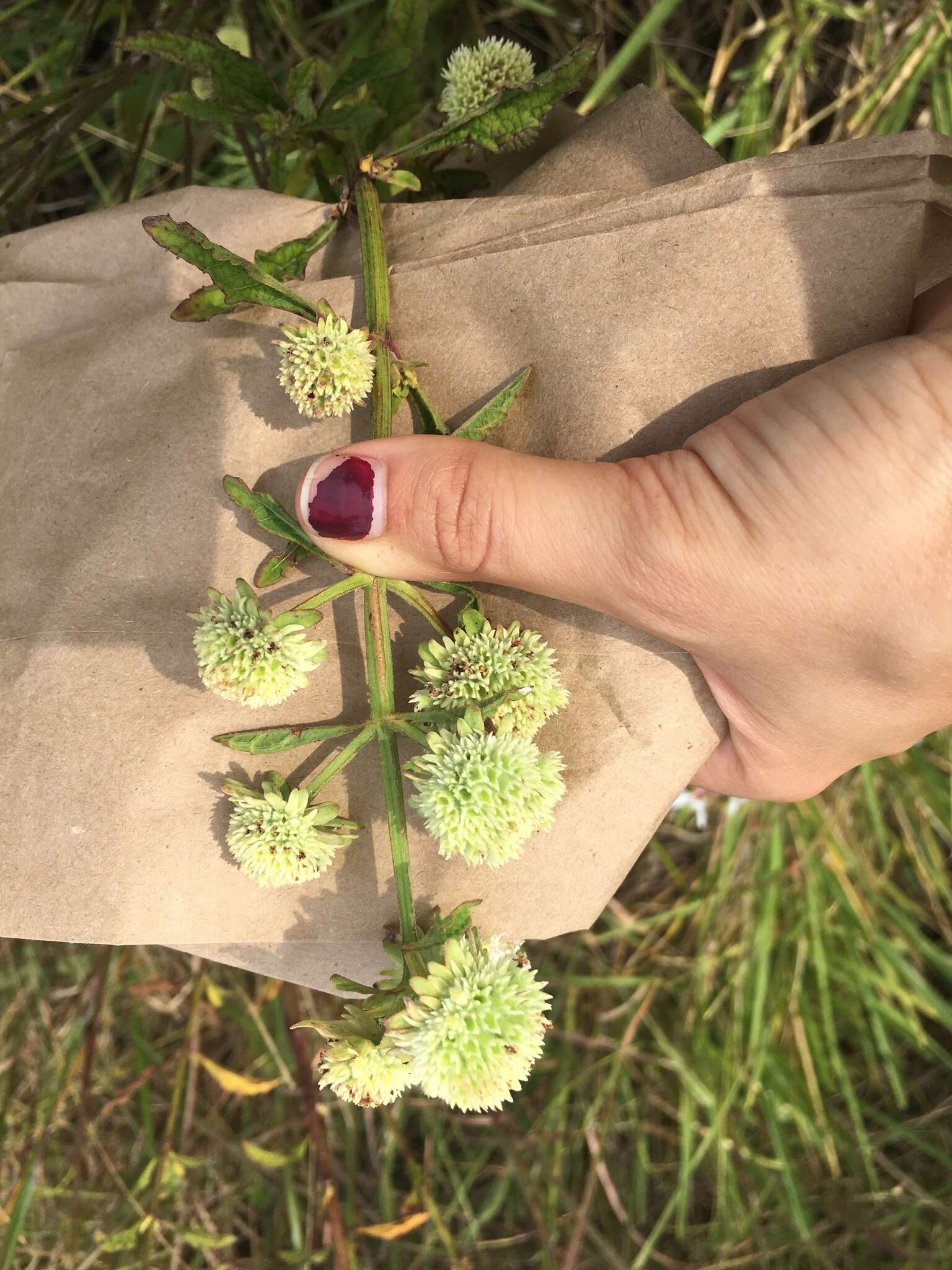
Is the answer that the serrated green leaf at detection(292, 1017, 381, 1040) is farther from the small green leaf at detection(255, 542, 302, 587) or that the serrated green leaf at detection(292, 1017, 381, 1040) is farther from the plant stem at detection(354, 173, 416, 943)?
the small green leaf at detection(255, 542, 302, 587)

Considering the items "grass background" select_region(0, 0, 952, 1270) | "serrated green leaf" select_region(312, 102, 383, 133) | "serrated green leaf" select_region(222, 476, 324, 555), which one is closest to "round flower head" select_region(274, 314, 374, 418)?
"serrated green leaf" select_region(222, 476, 324, 555)

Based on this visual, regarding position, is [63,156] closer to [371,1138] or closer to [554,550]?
[554,550]

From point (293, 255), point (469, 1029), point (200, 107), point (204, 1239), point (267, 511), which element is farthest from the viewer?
point (204, 1239)

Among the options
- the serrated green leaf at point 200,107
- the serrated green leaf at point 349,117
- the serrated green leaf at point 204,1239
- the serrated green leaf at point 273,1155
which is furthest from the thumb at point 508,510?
the serrated green leaf at point 204,1239

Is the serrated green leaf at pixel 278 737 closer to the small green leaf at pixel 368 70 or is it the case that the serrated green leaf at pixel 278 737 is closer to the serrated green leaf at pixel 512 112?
the serrated green leaf at pixel 512 112

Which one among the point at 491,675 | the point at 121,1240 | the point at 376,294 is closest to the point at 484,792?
the point at 491,675

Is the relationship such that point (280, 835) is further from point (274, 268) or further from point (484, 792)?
point (274, 268)
